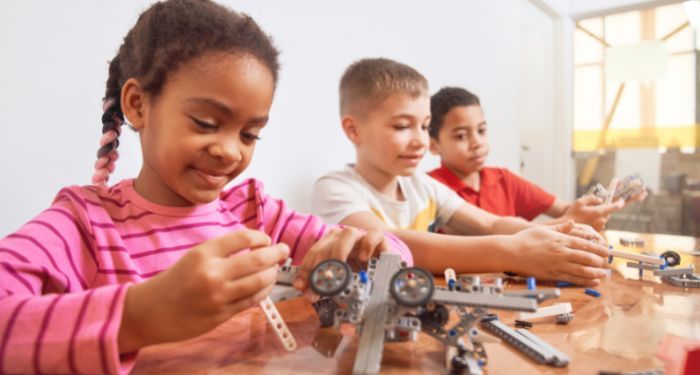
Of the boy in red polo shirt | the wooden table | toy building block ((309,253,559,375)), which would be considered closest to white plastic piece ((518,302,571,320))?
the wooden table

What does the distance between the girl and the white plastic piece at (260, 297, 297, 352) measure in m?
0.04

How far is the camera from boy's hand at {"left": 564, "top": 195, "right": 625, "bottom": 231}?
129cm

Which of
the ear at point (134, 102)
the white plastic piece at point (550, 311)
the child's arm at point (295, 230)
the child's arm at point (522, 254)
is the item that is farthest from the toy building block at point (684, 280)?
the ear at point (134, 102)

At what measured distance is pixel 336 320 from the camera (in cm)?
52

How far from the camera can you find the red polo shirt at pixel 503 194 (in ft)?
5.57

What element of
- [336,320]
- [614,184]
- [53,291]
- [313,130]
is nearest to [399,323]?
[336,320]

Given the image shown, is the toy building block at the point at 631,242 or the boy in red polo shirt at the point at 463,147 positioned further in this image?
the boy in red polo shirt at the point at 463,147

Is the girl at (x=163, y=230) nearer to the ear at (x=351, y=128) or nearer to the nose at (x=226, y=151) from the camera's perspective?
the nose at (x=226, y=151)

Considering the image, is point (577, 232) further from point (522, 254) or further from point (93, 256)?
point (93, 256)

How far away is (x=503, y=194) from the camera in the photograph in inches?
70.9

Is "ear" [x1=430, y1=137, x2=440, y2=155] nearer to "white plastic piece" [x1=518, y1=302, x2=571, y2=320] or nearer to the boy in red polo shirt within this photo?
the boy in red polo shirt

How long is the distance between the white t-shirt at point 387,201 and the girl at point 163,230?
30 cm

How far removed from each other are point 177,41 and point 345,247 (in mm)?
348

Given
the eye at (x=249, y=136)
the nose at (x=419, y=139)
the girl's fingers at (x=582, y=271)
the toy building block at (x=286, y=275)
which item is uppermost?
the nose at (x=419, y=139)
